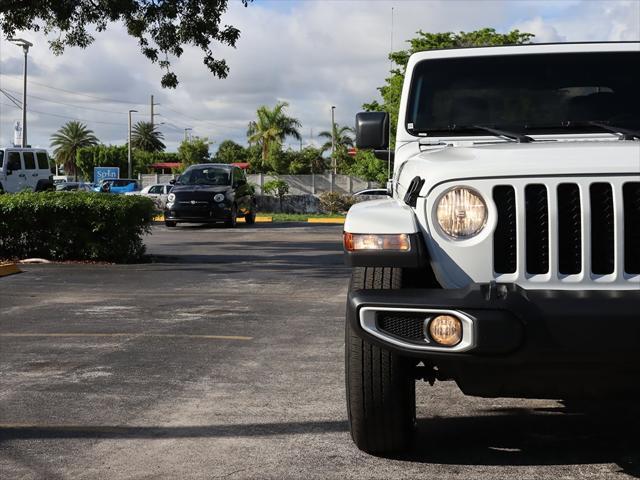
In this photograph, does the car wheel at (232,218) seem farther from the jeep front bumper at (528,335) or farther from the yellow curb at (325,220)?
the jeep front bumper at (528,335)

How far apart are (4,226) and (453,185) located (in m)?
12.6

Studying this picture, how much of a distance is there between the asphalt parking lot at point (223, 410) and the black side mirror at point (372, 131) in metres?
1.58

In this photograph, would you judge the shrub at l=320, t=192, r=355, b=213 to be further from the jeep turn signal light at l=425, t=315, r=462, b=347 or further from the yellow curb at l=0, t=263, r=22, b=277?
the jeep turn signal light at l=425, t=315, r=462, b=347

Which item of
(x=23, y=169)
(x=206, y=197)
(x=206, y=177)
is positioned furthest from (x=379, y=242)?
(x=23, y=169)

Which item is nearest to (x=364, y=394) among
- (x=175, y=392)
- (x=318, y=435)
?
(x=318, y=435)

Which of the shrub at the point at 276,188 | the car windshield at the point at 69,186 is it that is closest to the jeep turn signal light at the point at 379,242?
the shrub at the point at 276,188

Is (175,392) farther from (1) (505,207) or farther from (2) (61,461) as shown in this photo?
(1) (505,207)

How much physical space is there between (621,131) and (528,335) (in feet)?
6.22

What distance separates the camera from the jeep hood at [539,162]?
3848mm

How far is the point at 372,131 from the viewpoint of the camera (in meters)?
6.04

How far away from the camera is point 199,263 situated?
1538 cm

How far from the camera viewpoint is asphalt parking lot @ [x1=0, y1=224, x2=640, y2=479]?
4.36 m

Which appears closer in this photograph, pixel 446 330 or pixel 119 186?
pixel 446 330

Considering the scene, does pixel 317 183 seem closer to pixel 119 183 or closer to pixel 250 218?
pixel 119 183
